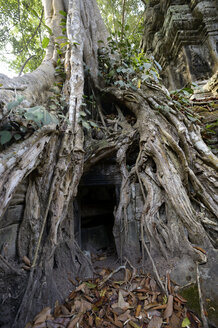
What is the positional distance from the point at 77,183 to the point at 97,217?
1600mm

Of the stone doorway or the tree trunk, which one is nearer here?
the tree trunk

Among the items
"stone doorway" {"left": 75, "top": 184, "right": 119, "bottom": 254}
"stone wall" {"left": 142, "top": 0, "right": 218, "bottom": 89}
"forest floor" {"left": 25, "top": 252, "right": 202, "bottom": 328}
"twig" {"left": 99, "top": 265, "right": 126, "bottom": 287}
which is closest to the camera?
"forest floor" {"left": 25, "top": 252, "right": 202, "bottom": 328}

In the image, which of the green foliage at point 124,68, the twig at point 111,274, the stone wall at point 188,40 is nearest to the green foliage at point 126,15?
the stone wall at point 188,40

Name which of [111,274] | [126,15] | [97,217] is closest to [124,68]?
[97,217]

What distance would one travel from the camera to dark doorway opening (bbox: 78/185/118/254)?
3.10 metres

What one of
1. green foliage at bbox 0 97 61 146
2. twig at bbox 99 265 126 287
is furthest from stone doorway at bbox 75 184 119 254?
green foliage at bbox 0 97 61 146

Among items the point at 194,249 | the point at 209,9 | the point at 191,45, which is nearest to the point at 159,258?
Answer: the point at 194,249

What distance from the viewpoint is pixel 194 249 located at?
1.67 m

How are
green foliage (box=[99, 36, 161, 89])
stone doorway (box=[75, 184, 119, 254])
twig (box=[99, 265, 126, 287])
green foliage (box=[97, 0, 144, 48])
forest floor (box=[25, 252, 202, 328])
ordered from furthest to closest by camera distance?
green foliage (box=[97, 0, 144, 48])
stone doorway (box=[75, 184, 119, 254])
green foliage (box=[99, 36, 161, 89])
twig (box=[99, 265, 126, 287])
forest floor (box=[25, 252, 202, 328])

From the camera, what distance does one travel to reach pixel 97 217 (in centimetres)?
337

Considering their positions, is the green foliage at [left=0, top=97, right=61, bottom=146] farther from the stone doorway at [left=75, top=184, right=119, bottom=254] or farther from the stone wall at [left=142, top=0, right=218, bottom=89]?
the stone wall at [left=142, top=0, right=218, bottom=89]

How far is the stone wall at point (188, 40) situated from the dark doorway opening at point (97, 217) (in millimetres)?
4120

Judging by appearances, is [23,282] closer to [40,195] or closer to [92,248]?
[40,195]

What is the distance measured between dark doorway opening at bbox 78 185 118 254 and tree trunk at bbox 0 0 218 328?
3.05ft
